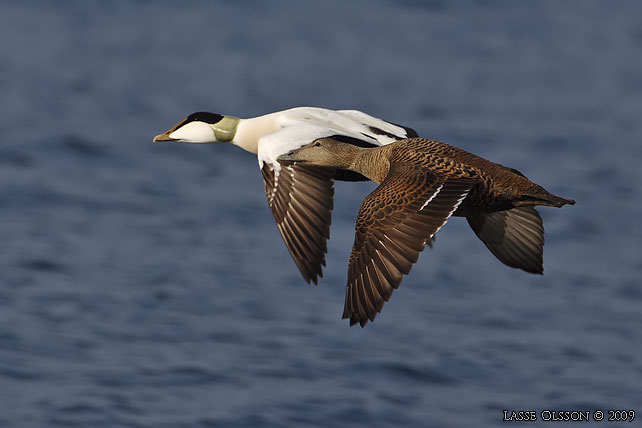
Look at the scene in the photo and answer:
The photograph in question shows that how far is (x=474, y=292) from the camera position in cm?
1274

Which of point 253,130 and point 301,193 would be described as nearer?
point 301,193

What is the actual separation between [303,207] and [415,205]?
52.4 inches

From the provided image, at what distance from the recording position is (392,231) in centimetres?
687

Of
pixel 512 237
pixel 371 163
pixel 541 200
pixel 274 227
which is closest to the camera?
pixel 541 200

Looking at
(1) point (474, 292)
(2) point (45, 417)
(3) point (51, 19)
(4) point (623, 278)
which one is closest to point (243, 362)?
(2) point (45, 417)

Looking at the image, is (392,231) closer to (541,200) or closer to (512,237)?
(541,200)

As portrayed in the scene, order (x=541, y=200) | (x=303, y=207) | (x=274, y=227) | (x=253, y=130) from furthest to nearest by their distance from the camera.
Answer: (x=274, y=227), (x=253, y=130), (x=303, y=207), (x=541, y=200)

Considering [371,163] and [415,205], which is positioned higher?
[371,163]

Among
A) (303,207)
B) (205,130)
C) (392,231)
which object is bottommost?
(392,231)

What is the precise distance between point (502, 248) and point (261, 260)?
5045mm

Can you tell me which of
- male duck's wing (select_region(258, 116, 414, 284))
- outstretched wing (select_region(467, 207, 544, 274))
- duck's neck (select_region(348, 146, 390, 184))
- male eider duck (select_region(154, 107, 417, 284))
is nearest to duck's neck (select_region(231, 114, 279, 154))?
male eider duck (select_region(154, 107, 417, 284))

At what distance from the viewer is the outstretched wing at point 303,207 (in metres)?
7.91

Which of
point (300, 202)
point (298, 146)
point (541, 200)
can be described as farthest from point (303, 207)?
point (541, 200)

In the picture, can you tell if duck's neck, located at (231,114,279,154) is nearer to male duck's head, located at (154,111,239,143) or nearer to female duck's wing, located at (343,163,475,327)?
male duck's head, located at (154,111,239,143)
